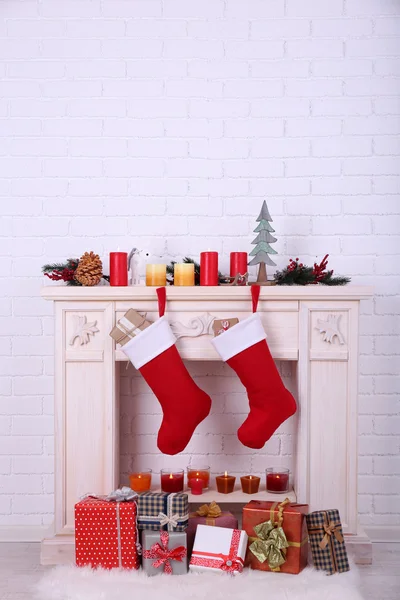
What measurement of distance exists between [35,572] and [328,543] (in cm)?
111

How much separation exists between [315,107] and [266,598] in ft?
6.71

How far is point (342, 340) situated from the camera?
8.95 ft

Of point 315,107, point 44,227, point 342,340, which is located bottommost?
point 342,340

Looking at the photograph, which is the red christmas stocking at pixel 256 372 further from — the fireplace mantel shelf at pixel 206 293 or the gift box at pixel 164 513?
the gift box at pixel 164 513

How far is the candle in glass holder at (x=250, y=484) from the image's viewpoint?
9.46ft

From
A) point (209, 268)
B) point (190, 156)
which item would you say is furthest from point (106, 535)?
point (190, 156)

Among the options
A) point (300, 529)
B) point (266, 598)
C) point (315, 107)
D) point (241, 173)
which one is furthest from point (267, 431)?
point (315, 107)

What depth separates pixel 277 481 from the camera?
2.89 metres

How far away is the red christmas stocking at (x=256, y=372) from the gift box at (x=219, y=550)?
38 centimetres

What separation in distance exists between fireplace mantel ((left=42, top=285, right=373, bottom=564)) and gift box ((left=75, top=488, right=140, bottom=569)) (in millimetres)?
218

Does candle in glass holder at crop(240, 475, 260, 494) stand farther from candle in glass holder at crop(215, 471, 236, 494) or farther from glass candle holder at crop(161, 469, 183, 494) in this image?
glass candle holder at crop(161, 469, 183, 494)

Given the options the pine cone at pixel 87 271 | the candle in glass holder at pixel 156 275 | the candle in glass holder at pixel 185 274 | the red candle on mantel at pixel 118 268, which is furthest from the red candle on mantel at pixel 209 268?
the pine cone at pixel 87 271

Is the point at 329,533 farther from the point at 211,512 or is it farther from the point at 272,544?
the point at 211,512

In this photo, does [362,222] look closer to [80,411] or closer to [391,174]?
[391,174]
